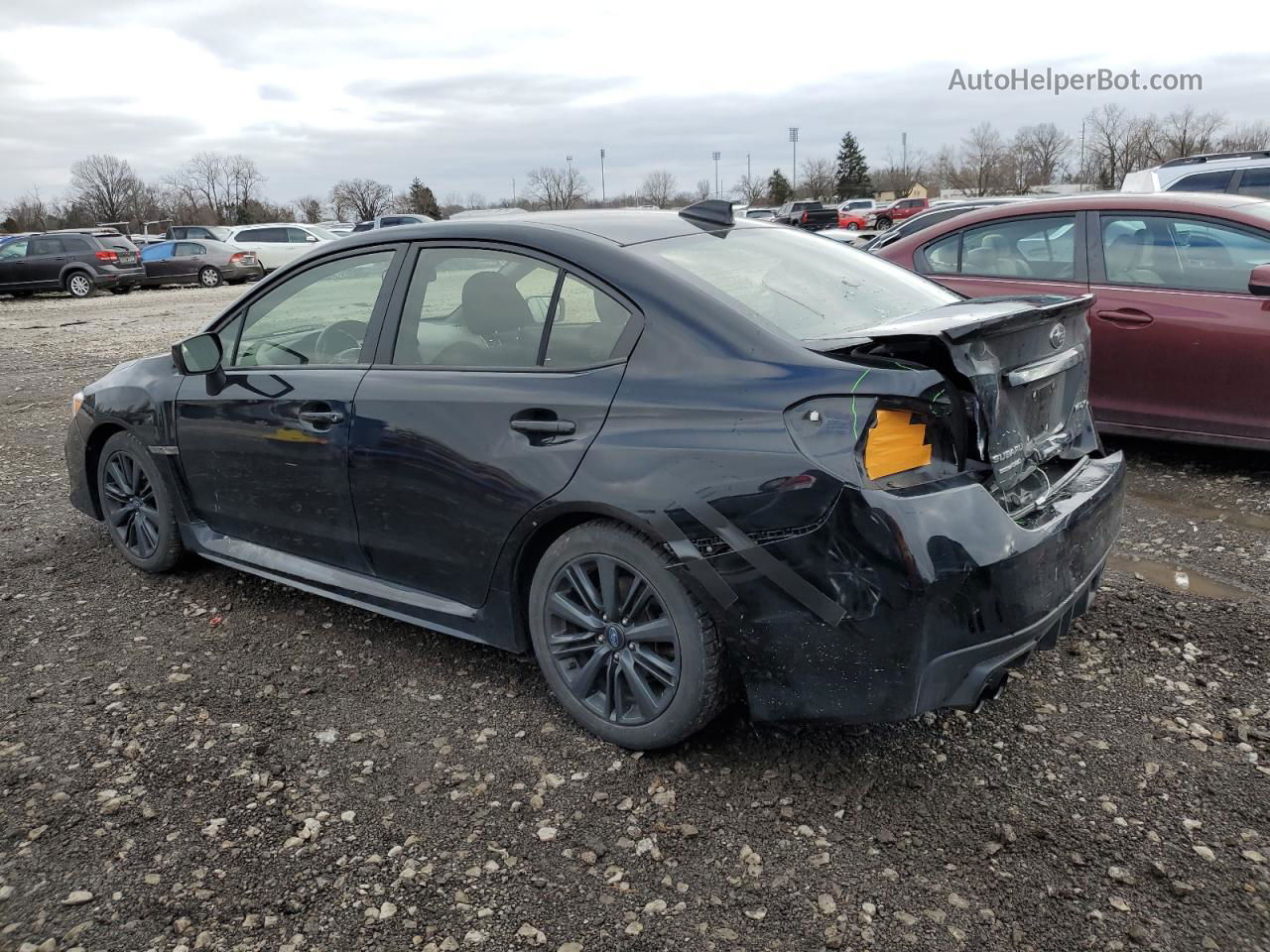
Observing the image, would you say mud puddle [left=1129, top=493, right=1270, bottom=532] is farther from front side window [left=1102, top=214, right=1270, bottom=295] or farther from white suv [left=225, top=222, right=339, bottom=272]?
white suv [left=225, top=222, right=339, bottom=272]

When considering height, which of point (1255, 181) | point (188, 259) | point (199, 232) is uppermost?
point (199, 232)

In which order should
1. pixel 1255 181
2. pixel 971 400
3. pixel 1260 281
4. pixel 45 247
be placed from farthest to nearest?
pixel 45 247 < pixel 1255 181 < pixel 1260 281 < pixel 971 400

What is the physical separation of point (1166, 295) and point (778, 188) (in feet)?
327

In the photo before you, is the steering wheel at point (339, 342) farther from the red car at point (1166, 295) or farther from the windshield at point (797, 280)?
the red car at point (1166, 295)

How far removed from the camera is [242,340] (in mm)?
4070

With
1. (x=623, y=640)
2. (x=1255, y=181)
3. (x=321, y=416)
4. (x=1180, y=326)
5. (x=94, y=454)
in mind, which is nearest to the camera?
(x=623, y=640)

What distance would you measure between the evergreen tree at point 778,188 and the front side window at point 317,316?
9884 centimetres

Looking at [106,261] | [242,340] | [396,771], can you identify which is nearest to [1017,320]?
[396,771]

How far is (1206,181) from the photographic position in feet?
41.0

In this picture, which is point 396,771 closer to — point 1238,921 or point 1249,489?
point 1238,921

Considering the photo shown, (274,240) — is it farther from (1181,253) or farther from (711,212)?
(711,212)

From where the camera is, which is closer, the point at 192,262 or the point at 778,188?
the point at 192,262

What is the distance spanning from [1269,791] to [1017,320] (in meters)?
1.45

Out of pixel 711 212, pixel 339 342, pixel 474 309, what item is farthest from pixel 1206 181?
pixel 339 342
